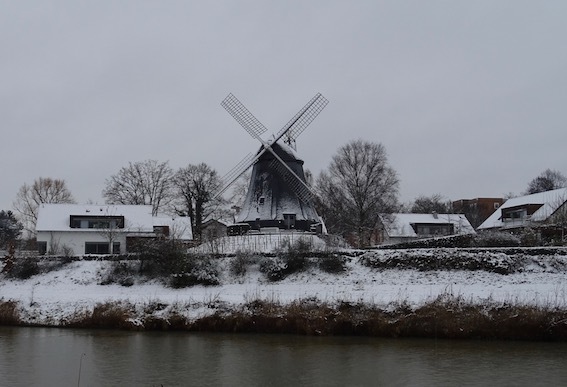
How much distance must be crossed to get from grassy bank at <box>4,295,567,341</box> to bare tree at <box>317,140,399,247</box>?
1265 inches

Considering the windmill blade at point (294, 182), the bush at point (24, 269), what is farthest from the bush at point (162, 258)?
the windmill blade at point (294, 182)

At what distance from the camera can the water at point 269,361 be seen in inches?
610

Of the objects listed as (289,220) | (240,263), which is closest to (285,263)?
(240,263)

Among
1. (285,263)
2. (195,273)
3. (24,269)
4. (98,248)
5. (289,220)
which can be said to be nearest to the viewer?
(195,273)

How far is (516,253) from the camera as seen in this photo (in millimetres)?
29984

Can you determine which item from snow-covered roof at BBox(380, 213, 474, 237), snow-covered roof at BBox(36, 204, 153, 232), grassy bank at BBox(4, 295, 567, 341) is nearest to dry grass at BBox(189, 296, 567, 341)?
grassy bank at BBox(4, 295, 567, 341)

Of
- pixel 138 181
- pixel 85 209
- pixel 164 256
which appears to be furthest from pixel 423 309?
pixel 138 181

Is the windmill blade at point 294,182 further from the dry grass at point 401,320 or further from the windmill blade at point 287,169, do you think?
the dry grass at point 401,320

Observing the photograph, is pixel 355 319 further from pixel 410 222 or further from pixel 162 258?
pixel 410 222

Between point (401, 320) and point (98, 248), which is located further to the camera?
point (98, 248)

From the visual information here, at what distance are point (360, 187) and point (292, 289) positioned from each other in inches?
1154

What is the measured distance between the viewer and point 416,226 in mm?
64062

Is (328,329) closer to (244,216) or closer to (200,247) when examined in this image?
(200,247)

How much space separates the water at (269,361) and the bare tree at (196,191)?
43.8m
